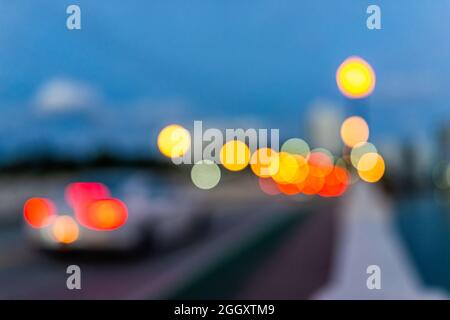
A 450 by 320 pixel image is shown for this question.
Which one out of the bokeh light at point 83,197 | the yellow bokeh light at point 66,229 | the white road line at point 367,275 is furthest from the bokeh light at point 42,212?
the white road line at point 367,275

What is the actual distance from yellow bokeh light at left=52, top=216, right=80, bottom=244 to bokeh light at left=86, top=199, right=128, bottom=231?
10.5 inches

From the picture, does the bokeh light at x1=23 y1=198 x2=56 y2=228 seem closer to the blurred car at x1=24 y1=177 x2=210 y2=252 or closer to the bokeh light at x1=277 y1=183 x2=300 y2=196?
the blurred car at x1=24 y1=177 x2=210 y2=252

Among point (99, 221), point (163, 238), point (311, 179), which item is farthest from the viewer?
point (311, 179)

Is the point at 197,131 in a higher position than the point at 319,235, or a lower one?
higher

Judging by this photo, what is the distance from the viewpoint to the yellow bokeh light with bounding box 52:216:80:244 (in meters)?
8.34

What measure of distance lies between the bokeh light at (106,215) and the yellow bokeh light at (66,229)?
0.27 m

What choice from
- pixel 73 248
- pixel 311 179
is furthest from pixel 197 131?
pixel 311 179

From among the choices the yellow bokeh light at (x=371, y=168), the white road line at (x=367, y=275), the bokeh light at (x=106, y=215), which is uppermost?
the yellow bokeh light at (x=371, y=168)

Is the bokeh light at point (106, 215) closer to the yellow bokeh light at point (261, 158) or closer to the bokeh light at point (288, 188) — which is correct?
the yellow bokeh light at point (261, 158)

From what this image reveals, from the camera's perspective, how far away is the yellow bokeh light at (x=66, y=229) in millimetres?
8336
